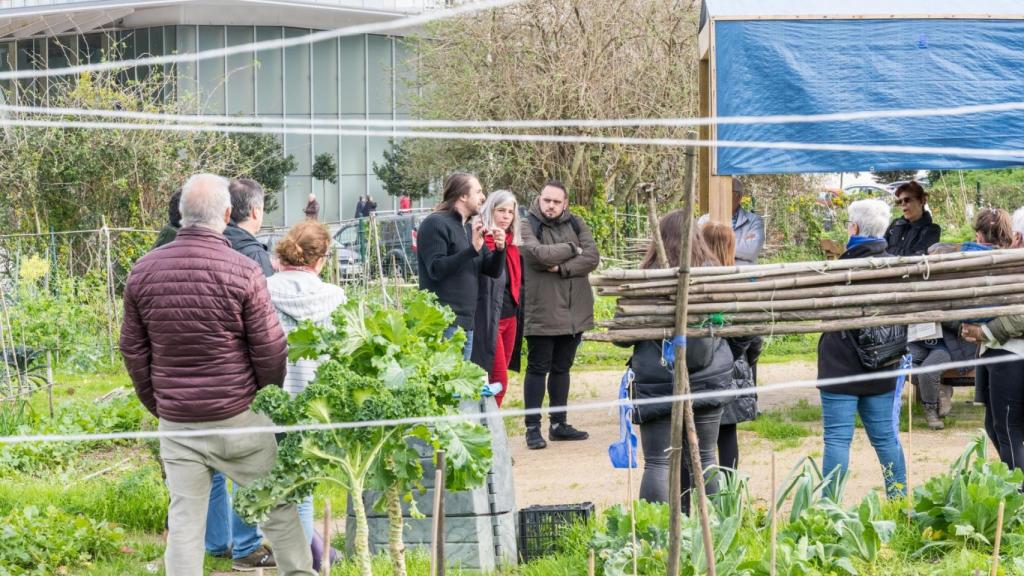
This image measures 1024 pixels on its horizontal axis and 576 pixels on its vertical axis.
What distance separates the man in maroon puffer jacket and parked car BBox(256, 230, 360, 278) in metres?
6.22

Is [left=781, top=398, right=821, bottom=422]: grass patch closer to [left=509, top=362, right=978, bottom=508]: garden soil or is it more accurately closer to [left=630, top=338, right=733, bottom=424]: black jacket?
[left=509, top=362, right=978, bottom=508]: garden soil

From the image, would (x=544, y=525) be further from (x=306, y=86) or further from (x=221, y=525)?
(x=306, y=86)

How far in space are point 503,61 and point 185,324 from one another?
1394 cm

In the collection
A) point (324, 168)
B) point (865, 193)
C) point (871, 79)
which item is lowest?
point (865, 193)

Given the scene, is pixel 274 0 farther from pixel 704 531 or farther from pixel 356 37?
pixel 704 531

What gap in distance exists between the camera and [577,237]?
7312 millimetres

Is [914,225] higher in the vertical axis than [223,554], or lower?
higher

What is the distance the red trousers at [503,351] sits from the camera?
695 cm

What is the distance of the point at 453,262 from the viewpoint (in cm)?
616

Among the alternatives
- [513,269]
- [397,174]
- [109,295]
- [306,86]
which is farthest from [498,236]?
[306,86]

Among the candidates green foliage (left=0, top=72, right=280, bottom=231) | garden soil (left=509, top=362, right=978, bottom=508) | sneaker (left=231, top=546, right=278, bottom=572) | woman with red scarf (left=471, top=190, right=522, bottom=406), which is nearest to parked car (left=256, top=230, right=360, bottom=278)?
green foliage (left=0, top=72, right=280, bottom=231)

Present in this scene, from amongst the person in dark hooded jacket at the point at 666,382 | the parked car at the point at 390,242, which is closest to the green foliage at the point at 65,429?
the parked car at the point at 390,242

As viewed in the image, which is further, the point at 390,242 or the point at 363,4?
the point at 363,4

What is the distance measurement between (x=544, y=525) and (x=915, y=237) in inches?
149
